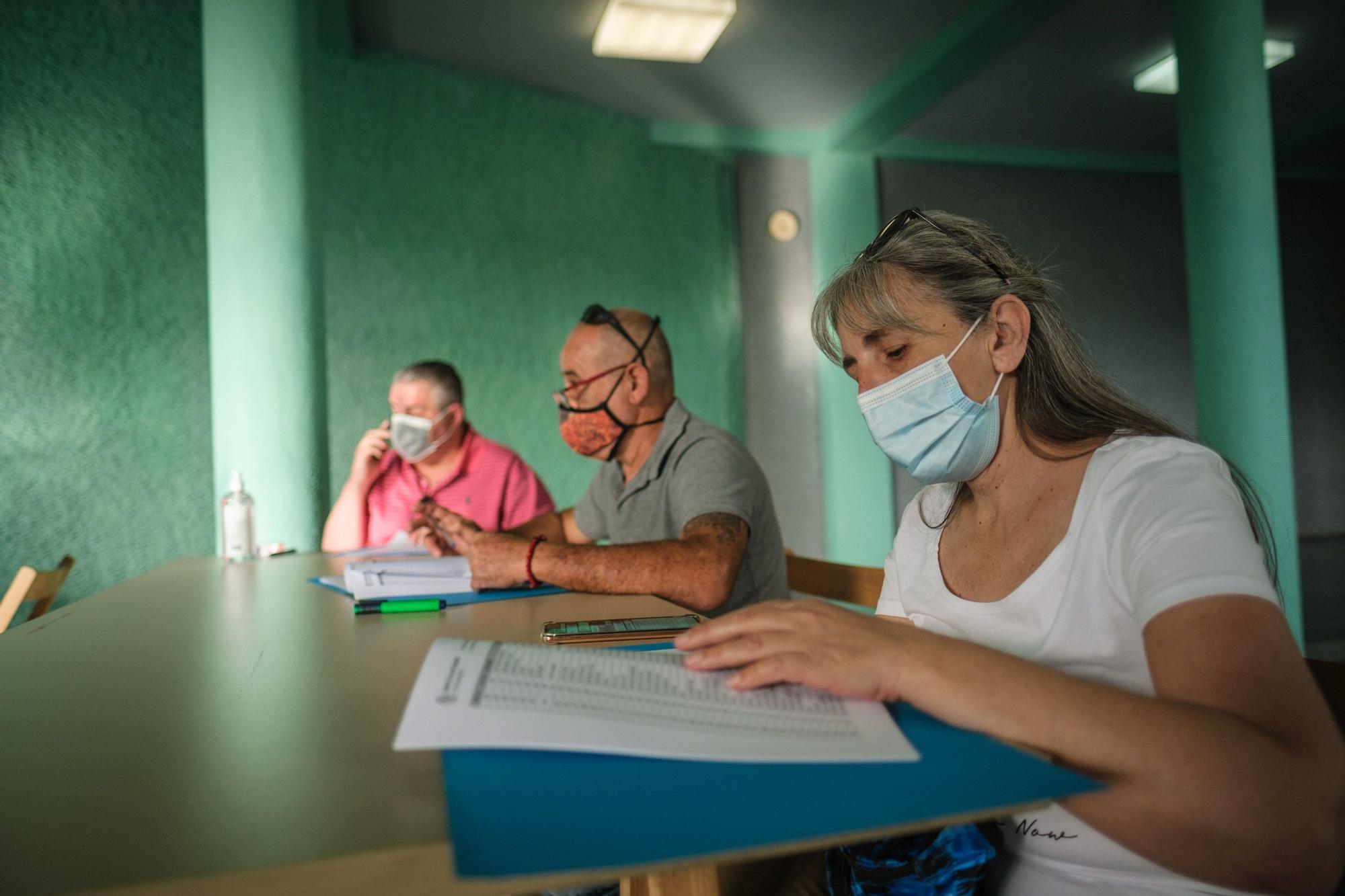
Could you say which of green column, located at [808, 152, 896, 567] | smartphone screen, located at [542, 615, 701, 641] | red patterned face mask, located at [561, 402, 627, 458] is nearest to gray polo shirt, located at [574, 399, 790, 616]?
red patterned face mask, located at [561, 402, 627, 458]

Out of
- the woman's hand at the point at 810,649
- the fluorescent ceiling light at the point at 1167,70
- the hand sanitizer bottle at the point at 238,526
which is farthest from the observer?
the fluorescent ceiling light at the point at 1167,70

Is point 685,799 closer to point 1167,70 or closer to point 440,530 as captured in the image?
point 440,530

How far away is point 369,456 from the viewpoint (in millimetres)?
2734

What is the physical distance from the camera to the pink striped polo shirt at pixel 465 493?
2805mm

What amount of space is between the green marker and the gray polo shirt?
0.36 m

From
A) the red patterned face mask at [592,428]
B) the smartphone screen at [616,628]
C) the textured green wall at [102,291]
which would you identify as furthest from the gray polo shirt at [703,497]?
the textured green wall at [102,291]

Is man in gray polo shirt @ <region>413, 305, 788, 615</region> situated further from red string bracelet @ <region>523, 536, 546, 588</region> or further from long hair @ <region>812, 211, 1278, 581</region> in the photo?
long hair @ <region>812, 211, 1278, 581</region>

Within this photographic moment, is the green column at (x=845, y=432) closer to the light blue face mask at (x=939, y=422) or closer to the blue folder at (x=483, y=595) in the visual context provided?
the blue folder at (x=483, y=595)

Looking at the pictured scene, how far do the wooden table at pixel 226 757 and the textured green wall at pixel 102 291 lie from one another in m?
2.76

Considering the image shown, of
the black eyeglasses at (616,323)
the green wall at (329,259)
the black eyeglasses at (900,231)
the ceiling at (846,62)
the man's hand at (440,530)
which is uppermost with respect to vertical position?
the ceiling at (846,62)

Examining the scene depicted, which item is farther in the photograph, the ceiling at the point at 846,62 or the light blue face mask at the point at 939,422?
the ceiling at the point at 846,62

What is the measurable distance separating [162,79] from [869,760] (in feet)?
14.1

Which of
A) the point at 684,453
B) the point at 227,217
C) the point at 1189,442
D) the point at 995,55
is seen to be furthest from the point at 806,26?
the point at 1189,442

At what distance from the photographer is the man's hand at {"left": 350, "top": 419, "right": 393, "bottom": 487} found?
2715 mm
